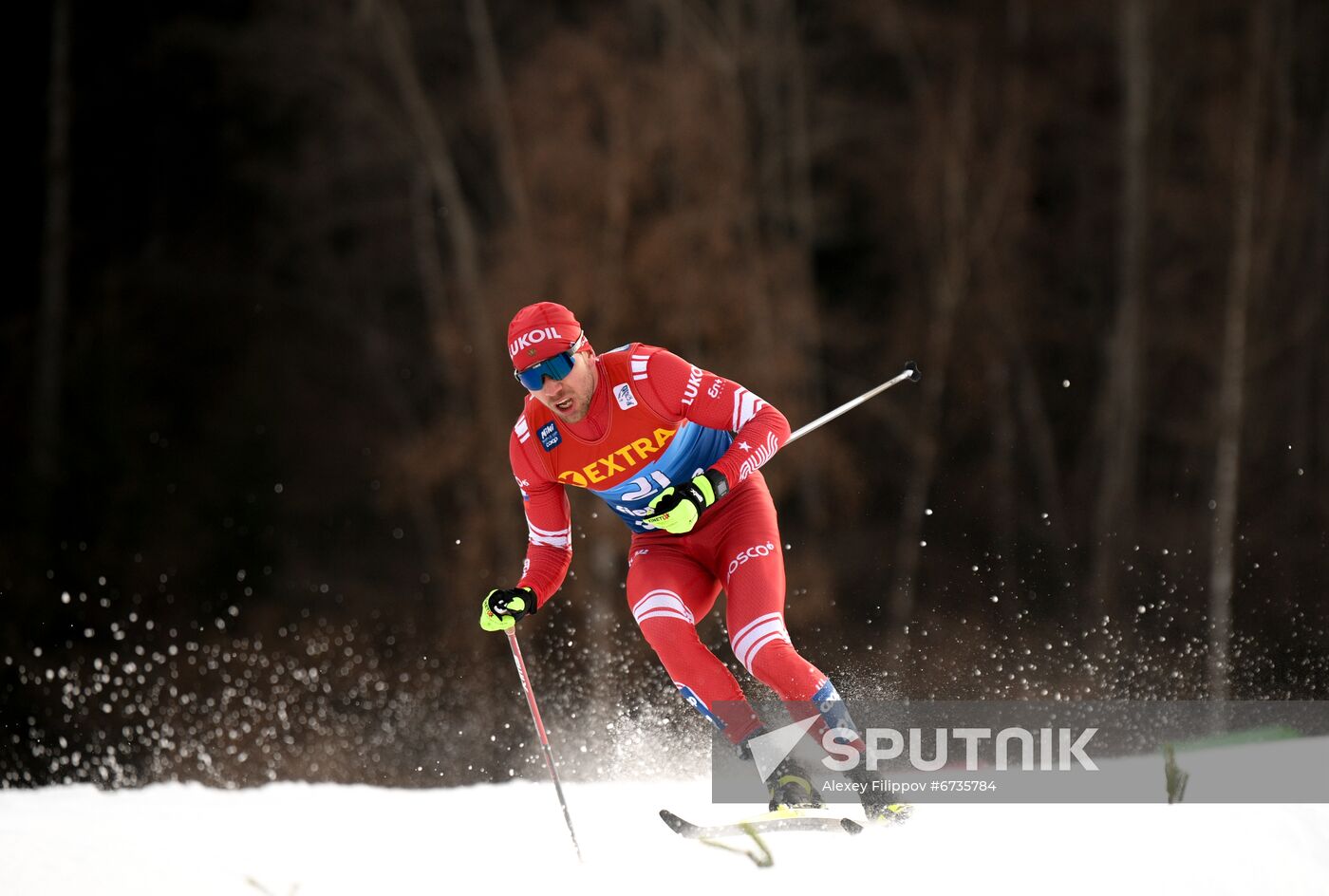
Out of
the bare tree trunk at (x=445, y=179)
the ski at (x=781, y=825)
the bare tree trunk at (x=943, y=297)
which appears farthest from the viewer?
the bare tree trunk at (x=445, y=179)

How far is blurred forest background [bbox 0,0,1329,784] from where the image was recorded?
12555mm

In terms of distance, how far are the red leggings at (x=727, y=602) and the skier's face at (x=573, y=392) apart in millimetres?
546

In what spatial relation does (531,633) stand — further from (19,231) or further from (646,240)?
(19,231)

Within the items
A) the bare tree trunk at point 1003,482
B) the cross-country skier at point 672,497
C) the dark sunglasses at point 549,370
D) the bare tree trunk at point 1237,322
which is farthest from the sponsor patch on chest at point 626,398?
the bare tree trunk at point 1237,322

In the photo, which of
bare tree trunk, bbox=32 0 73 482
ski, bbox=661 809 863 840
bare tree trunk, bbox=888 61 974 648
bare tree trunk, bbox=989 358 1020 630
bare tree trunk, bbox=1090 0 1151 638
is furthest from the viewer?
bare tree trunk, bbox=32 0 73 482

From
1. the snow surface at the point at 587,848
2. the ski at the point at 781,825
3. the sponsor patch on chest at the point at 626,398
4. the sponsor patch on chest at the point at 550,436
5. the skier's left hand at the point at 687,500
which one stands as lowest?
the snow surface at the point at 587,848

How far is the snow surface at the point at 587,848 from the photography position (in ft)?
12.8

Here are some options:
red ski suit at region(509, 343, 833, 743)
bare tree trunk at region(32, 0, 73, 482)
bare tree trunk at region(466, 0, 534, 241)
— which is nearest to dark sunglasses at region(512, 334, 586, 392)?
red ski suit at region(509, 343, 833, 743)

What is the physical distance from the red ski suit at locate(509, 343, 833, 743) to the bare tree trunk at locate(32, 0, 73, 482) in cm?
1263

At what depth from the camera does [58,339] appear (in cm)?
1606

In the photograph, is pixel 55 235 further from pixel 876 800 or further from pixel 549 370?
pixel 876 800

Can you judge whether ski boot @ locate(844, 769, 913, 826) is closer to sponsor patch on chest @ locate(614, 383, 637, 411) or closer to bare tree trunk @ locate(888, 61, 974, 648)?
sponsor patch on chest @ locate(614, 383, 637, 411)

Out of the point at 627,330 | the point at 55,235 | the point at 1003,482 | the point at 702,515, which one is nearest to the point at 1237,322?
the point at 1003,482

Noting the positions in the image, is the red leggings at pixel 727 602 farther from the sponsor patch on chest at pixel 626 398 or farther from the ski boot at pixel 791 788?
the sponsor patch on chest at pixel 626 398
